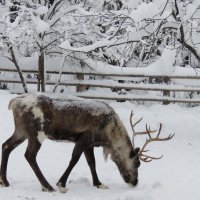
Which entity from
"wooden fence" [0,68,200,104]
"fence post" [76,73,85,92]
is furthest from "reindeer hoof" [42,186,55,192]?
"fence post" [76,73,85,92]

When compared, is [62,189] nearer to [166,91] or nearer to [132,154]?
[132,154]

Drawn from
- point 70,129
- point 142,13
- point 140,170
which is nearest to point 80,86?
point 142,13

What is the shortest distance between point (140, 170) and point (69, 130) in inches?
86.5

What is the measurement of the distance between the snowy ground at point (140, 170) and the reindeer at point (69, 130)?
273mm

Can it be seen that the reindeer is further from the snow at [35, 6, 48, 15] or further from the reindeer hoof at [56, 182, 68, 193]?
the snow at [35, 6, 48, 15]

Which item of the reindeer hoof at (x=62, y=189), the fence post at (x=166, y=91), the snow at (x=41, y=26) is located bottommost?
the reindeer hoof at (x=62, y=189)

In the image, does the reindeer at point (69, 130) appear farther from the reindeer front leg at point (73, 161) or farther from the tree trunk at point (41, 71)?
the tree trunk at point (41, 71)

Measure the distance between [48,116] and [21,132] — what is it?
44 centimetres

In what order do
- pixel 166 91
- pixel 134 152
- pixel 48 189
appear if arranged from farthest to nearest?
pixel 166 91
pixel 134 152
pixel 48 189

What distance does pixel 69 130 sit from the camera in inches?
294

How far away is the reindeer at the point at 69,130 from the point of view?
7.31m

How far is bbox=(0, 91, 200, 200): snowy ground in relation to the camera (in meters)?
7.02

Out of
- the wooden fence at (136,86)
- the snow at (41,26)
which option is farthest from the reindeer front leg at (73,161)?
the wooden fence at (136,86)

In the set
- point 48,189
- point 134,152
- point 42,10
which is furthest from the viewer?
point 42,10
